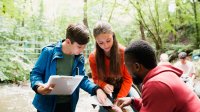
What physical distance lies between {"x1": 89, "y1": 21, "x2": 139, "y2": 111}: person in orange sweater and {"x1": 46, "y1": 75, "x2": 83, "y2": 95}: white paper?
1.77 feet

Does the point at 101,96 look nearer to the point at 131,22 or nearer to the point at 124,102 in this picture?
the point at 124,102

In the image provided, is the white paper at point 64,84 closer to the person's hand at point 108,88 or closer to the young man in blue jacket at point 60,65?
the young man in blue jacket at point 60,65

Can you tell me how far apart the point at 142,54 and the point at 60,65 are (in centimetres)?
107

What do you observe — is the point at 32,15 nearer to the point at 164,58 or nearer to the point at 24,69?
the point at 24,69

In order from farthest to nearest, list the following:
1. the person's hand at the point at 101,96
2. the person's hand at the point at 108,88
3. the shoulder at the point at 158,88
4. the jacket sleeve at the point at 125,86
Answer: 1. the jacket sleeve at the point at 125,86
2. the person's hand at the point at 108,88
3. the person's hand at the point at 101,96
4. the shoulder at the point at 158,88

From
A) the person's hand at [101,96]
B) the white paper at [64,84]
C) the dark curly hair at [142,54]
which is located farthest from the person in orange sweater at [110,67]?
the dark curly hair at [142,54]

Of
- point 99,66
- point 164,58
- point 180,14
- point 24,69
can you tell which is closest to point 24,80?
point 24,69

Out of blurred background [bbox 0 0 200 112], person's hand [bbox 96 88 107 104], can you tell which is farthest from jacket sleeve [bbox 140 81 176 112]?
blurred background [bbox 0 0 200 112]

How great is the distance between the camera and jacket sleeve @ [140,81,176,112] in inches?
74.9

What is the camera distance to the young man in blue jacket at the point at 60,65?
2.85 meters

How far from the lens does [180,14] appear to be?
715 inches

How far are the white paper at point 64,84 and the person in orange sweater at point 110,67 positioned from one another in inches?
21.2

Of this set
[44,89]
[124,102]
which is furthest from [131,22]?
[44,89]

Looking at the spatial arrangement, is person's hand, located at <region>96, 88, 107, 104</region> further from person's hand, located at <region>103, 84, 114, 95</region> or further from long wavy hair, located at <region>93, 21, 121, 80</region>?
long wavy hair, located at <region>93, 21, 121, 80</region>
